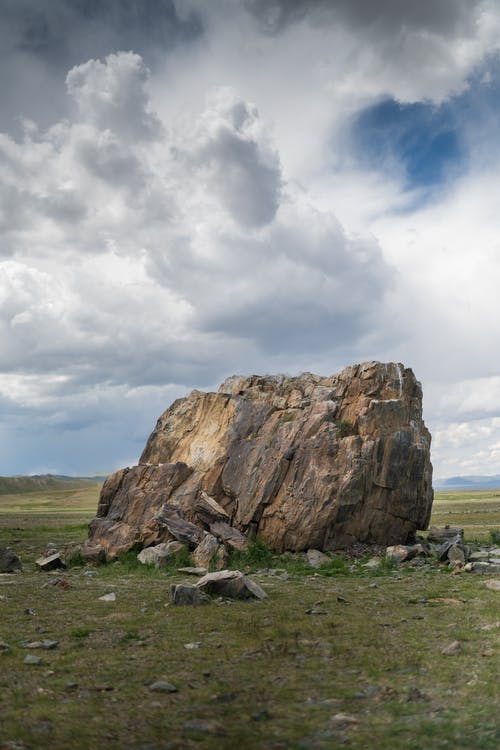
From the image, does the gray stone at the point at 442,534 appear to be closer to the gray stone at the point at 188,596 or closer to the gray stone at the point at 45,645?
the gray stone at the point at 188,596

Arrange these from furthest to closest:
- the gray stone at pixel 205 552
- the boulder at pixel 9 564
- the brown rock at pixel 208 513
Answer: the brown rock at pixel 208 513 → the boulder at pixel 9 564 → the gray stone at pixel 205 552

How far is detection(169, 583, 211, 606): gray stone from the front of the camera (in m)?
21.8

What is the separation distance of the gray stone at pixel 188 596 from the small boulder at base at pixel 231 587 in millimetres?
871

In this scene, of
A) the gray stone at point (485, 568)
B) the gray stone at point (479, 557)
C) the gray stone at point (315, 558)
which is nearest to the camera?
the gray stone at point (485, 568)

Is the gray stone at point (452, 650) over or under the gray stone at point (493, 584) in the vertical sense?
over

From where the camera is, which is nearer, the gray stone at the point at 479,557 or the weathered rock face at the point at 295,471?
the gray stone at the point at 479,557

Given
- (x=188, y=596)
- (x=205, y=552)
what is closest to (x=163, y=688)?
(x=188, y=596)

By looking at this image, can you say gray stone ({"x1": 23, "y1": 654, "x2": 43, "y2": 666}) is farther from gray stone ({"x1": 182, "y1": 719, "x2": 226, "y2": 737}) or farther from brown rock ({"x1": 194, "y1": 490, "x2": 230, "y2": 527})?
brown rock ({"x1": 194, "y1": 490, "x2": 230, "y2": 527})

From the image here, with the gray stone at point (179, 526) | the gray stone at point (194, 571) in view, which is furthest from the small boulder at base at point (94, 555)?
the gray stone at point (194, 571)

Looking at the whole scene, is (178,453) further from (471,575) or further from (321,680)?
(321,680)

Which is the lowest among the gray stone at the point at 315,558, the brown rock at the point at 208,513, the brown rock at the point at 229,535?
the gray stone at the point at 315,558

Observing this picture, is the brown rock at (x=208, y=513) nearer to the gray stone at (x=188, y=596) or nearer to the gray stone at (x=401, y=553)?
the gray stone at (x=401, y=553)

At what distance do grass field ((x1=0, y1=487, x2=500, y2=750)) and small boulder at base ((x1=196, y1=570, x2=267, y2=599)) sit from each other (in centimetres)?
73

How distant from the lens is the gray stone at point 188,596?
71.5 ft
